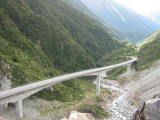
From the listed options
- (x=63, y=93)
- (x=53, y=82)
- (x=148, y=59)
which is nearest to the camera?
(x=53, y=82)

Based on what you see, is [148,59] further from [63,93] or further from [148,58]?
[63,93]

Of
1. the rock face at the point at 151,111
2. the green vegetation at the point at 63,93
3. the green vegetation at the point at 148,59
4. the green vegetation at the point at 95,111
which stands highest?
the green vegetation at the point at 148,59

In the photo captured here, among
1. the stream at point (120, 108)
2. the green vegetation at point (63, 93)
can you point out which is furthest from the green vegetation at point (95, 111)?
the green vegetation at point (63, 93)

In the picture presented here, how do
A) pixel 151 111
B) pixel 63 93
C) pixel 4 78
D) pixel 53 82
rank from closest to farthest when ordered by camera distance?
pixel 151 111, pixel 4 78, pixel 53 82, pixel 63 93

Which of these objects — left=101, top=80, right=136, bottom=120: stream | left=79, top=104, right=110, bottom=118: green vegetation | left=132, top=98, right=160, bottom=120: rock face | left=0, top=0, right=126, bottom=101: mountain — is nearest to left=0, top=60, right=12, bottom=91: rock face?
left=0, top=0, right=126, bottom=101: mountain

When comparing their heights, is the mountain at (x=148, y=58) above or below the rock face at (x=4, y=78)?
above

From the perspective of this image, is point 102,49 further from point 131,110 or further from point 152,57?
point 131,110

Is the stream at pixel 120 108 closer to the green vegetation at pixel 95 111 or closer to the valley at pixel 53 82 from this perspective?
the valley at pixel 53 82

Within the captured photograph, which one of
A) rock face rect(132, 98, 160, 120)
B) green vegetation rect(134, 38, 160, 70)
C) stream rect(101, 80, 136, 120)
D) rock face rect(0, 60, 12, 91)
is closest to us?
rock face rect(132, 98, 160, 120)

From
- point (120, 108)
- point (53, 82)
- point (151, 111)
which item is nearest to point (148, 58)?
point (120, 108)

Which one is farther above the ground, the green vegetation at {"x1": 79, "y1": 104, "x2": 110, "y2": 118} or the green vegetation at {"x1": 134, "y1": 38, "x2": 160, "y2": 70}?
the green vegetation at {"x1": 134, "y1": 38, "x2": 160, "y2": 70}

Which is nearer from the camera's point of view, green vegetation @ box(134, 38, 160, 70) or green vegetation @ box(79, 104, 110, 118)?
green vegetation @ box(79, 104, 110, 118)

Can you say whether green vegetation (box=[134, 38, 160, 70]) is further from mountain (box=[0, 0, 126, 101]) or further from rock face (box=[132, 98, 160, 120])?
rock face (box=[132, 98, 160, 120])

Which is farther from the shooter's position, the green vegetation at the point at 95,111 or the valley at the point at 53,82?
the green vegetation at the point at 95,111
